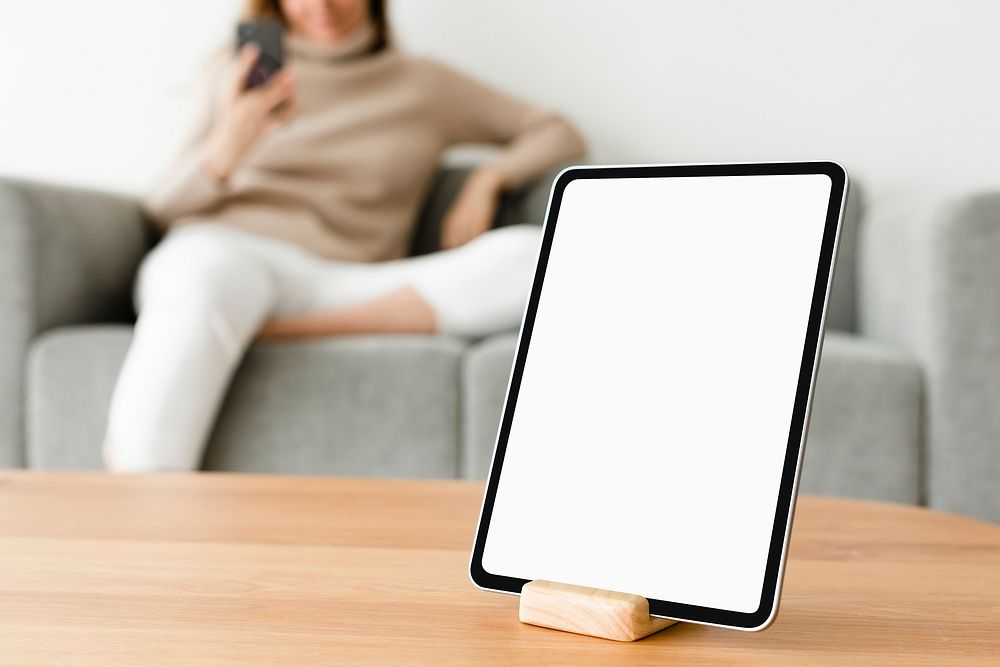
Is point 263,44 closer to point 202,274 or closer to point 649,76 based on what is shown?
point 202,274

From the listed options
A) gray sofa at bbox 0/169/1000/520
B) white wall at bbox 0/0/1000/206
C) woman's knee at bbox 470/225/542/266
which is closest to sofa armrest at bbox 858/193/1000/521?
gray sofa at bbox 0/169/1000/520

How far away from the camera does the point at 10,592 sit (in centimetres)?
36

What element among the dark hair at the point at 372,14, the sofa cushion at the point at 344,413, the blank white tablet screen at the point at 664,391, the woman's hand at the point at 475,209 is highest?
the blank white tablet screen at the point at 664,391

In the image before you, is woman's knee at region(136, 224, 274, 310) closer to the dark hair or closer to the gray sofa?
the gray sofa

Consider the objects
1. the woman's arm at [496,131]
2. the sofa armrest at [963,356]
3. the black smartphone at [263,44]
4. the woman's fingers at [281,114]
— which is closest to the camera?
the sofa armrest at [963,356]

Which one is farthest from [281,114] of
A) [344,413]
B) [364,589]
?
[364,589]

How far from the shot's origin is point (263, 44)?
1768 millimetres

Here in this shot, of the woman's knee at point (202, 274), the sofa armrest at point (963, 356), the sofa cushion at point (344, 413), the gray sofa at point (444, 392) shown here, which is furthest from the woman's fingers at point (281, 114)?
the sofa armrest at point (963, 356)

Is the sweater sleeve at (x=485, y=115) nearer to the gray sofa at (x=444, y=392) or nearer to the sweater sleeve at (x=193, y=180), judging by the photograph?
the sweater sleeve at (x=193, y=180)

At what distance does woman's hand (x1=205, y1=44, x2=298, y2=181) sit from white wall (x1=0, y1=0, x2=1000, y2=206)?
1.80ft

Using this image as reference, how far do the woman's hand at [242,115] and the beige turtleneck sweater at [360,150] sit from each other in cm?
6

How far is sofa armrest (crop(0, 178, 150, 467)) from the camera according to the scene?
1.51 metres

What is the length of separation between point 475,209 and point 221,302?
66 centimetres

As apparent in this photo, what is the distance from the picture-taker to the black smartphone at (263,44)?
1768 millimetres
